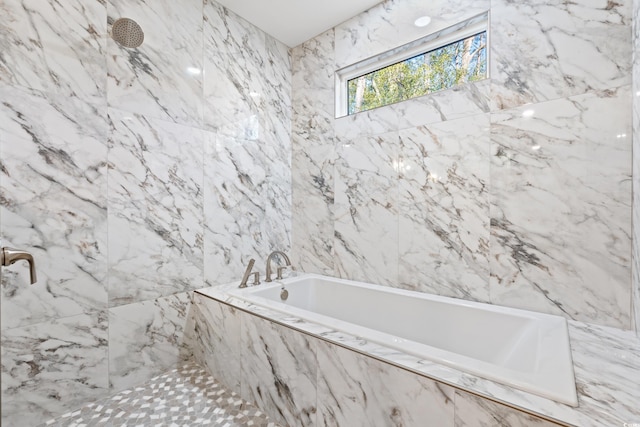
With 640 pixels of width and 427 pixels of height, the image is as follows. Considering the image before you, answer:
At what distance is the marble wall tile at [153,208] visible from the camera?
1865 millimetres

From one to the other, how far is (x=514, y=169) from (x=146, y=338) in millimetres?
2416

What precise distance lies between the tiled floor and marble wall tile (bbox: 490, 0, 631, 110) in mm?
2224

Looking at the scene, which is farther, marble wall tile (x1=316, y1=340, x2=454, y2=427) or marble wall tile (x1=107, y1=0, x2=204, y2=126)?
marble wall tile (x1=107, y1=0, x2=204, y2=126)

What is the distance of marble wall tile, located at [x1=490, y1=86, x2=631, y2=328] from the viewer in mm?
1558

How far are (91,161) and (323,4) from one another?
188 centimetres

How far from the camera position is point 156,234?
2027mm


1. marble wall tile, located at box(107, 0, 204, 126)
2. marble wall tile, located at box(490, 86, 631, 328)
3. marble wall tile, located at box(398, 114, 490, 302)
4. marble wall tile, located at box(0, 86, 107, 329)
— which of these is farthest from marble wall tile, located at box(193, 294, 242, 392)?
marble wall tile, located at box(490, 86, 631, 328)

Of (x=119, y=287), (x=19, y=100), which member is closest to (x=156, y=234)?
(x=119, y=287)

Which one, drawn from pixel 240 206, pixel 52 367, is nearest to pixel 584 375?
pixel 240 206

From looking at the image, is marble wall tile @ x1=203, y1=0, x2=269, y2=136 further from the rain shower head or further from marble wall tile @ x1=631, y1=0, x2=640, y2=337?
marble wall tile @ x1=631, y1=0, x2=640, y2=337

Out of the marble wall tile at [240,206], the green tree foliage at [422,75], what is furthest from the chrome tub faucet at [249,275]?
the green tree foliage at [422,75]

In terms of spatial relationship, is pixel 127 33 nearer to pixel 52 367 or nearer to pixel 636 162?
pixel 52 367

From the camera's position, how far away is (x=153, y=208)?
2.01m

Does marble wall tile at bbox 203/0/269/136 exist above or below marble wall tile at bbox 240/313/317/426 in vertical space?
above
